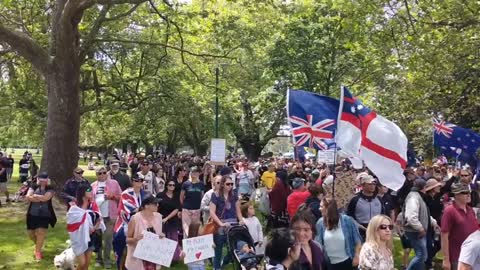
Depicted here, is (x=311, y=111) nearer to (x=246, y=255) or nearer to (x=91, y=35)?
(x=246, y=255)

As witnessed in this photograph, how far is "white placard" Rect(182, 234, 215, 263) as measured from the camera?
23.7 feet

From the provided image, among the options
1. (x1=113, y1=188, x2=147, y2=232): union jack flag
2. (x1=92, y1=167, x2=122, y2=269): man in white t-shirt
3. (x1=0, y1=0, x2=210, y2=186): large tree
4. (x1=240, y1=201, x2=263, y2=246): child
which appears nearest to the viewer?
(x1=113, y1=188, x2=147, y2=232): union jack flag

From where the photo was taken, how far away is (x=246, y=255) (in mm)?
6773

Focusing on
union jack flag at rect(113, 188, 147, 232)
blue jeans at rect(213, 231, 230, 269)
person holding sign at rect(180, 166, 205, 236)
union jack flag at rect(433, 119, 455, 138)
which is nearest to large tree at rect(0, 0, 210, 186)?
person holding sign at rect(180, 166, 205, 236)

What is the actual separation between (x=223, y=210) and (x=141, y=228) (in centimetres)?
220

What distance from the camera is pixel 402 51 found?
16.8 m

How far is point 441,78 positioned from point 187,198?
995cm

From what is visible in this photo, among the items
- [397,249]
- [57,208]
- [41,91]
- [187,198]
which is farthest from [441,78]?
[41,91]

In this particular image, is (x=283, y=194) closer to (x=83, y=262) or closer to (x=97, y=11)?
(x=83, y=262)

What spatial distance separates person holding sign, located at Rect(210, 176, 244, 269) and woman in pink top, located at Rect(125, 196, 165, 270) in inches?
72.9

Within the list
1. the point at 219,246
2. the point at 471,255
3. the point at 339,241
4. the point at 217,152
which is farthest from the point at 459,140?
the point at 471,255

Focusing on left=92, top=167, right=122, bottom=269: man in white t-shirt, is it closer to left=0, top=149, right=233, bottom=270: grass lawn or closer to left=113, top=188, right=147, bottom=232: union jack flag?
left=0, top=149, right=233, bottom=270: grass lawn

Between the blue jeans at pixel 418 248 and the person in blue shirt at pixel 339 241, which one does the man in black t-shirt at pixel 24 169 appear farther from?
the person in blue shirt at pixel 339 241

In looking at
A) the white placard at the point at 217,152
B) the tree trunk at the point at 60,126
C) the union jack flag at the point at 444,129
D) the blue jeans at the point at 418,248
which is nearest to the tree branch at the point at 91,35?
the tree trunk at the point at 60,126
